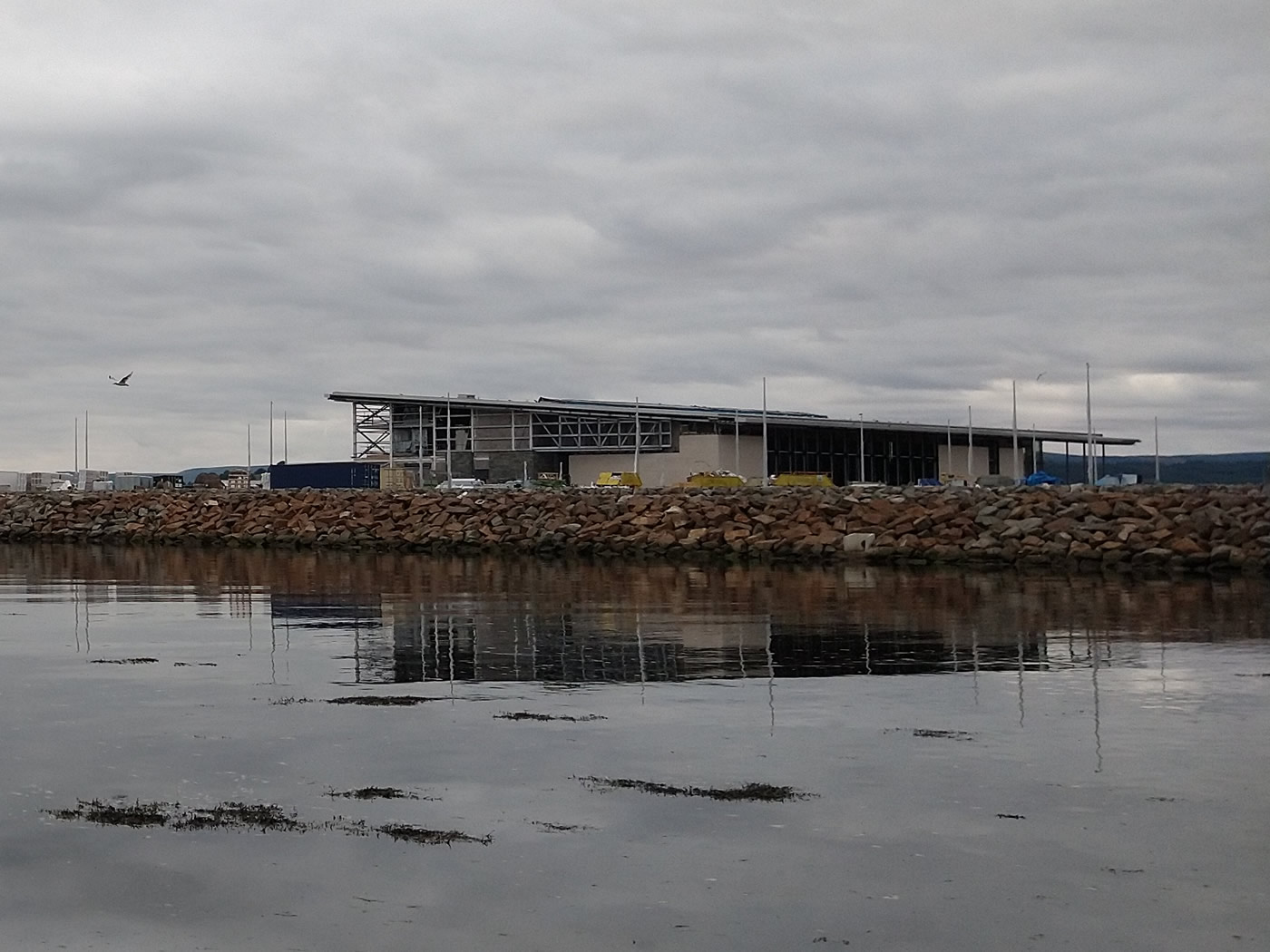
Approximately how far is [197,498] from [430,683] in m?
55.2

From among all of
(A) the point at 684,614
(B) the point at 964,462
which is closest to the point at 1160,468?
(B) the point at 964,462

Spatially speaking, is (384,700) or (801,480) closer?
(384,700)

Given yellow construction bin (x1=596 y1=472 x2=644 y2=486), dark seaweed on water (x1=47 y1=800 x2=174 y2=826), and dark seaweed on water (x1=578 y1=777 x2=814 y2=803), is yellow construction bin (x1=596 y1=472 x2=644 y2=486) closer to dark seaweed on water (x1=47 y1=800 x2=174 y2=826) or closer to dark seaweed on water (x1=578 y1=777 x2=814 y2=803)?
dark seaweed on water (x1=578 y1=777 x2=814 y2=803)

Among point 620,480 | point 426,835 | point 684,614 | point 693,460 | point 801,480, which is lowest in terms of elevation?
point 426,835

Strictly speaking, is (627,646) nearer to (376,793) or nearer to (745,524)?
(376,793)

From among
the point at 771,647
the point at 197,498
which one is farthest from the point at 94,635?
the point at 197,498

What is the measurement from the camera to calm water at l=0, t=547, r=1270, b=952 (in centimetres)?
762

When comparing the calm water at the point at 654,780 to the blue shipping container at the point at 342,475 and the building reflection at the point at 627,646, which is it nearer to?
the building reflection at the point at 627,646

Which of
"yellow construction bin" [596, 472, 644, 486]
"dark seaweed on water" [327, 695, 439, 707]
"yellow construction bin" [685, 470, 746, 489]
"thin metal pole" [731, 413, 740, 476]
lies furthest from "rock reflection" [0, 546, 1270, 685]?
"thin metal pole" [731, 413, 740, 476]

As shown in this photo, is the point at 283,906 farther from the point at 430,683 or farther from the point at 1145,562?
the point at 1145,562

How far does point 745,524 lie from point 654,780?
37303mm

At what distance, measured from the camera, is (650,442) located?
96.7 meters

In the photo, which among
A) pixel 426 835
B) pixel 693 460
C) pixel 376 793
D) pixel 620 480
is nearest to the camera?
pixel 426 835

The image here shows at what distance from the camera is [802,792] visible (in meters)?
10.5
